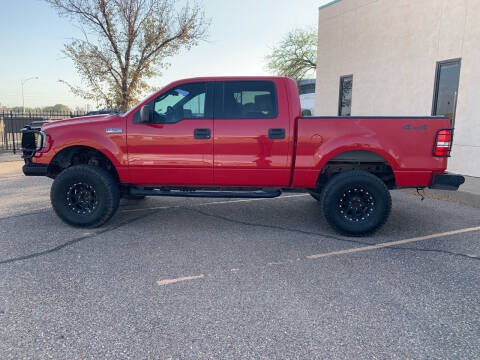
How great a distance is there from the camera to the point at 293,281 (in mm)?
3422

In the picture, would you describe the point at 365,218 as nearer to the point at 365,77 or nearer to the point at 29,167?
the point at 29,167

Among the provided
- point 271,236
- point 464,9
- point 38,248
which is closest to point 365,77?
point 464,9

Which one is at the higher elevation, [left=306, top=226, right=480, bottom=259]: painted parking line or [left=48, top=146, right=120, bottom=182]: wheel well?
[left=48, top=146, right=120, bottom=182]: wheel well

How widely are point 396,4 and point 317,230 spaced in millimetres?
9294

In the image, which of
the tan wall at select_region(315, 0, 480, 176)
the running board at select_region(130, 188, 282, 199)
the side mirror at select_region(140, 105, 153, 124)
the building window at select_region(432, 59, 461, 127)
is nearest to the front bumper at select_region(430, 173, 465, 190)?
the running board at select_region(130, 188, 282, 199)

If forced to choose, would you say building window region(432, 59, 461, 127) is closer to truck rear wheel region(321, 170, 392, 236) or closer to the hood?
truck rear wheel region(321, 170, 392, 236)

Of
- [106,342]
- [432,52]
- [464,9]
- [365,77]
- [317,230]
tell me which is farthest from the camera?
[365,77]

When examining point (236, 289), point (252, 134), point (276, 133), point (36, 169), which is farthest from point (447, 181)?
point (36, 169)

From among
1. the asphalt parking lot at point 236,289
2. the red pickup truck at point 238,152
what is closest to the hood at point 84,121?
the red pickup truck at point 238,152

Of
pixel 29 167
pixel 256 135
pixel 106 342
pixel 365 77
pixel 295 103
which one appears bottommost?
pixel 106 342

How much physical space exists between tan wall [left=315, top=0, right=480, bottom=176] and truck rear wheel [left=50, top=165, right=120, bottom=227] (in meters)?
8.82

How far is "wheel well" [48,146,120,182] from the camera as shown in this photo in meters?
5.11

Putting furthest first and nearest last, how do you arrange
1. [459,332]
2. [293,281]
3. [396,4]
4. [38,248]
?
[396,4], [38,248], [293,281], [459,332]

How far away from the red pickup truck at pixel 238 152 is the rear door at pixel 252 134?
0.05 ft
